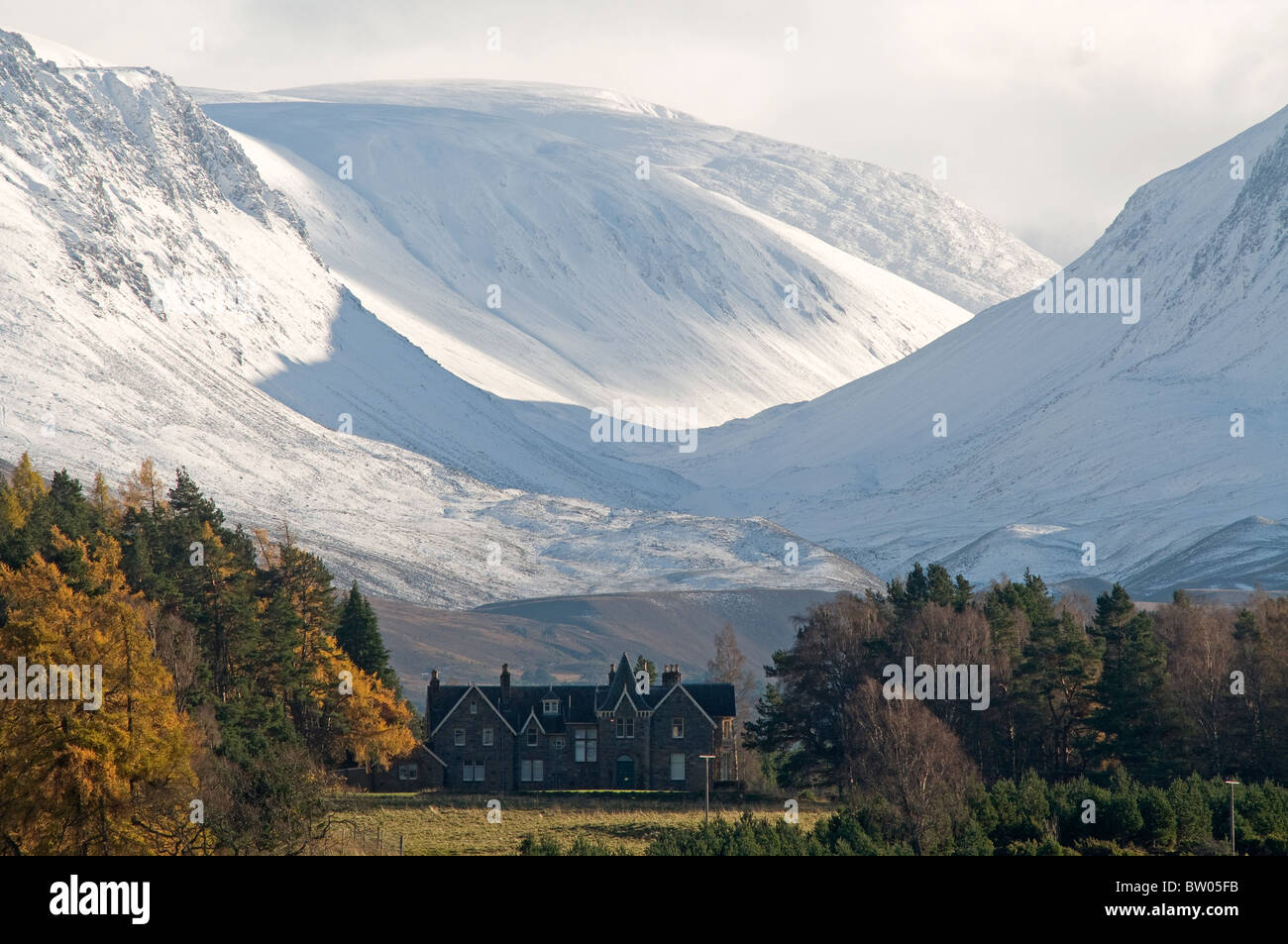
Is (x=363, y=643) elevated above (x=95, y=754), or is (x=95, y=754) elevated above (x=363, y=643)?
(x=363, y=643)

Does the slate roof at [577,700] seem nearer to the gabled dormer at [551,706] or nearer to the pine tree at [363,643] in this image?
the gabled dormer at [551,706]

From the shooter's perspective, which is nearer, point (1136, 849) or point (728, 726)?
point (1136, 849)

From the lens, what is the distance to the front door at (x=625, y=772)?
96125 millimetres

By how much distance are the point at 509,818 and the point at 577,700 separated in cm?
2006

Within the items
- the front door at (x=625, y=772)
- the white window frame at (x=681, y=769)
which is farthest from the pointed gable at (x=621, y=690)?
the white window frame at (x=681, y=769)

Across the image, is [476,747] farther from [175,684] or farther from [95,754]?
[95,754]

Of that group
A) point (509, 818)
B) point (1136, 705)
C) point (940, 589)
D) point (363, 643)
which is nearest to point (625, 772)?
point (509, 818)

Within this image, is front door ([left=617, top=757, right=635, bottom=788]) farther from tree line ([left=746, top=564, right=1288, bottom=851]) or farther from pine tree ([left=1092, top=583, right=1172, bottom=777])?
pine tree ([left=1092, top=583, right=1172, bottom=777])

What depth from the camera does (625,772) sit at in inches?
3794

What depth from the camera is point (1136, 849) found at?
213 ft

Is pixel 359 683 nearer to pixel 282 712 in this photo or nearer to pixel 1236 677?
pixel 282 712

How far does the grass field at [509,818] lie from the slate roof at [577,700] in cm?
609
